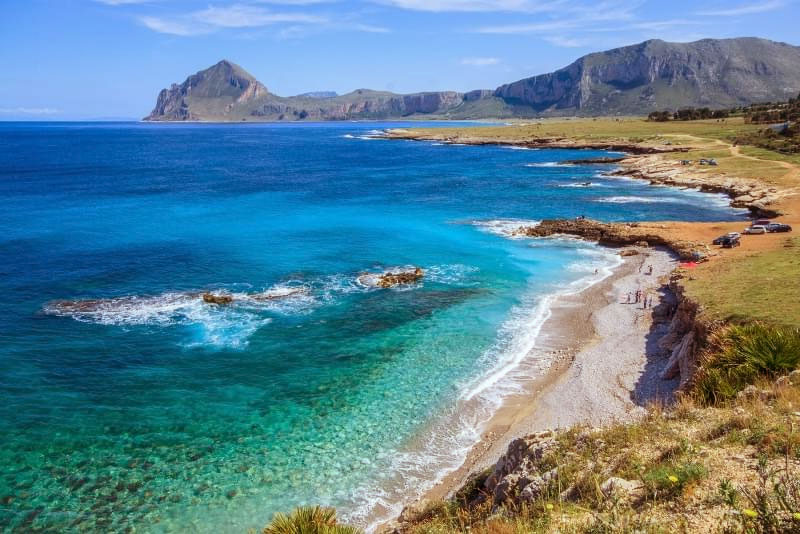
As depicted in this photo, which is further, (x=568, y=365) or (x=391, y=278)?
(x=391, y=278)

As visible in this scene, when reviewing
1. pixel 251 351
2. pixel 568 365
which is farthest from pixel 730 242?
pixel 251 351

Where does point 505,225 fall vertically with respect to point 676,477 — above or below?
below

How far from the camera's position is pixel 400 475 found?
19.0 meters

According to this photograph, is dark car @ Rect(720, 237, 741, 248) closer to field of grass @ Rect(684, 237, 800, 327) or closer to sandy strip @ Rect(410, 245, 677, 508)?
field of grass @ Rect(684, 237, 800, 327)

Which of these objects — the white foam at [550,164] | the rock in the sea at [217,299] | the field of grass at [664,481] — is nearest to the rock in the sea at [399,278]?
the rock in the sea at [217,299]

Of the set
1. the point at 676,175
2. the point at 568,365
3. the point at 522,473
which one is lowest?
the point at 568,365

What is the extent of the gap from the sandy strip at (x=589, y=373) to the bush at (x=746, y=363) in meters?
2.66

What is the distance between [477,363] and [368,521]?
12299 mm

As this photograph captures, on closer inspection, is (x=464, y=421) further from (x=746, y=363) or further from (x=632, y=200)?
(x=632, y=200)

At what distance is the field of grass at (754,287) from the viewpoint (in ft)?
73.4

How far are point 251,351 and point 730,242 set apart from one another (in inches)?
1496

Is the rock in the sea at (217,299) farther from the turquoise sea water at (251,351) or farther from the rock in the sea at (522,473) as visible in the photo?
the rock in the sea at (522,473)

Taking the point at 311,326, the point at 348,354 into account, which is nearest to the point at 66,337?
the point at 311,326

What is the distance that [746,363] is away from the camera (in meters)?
15.4
